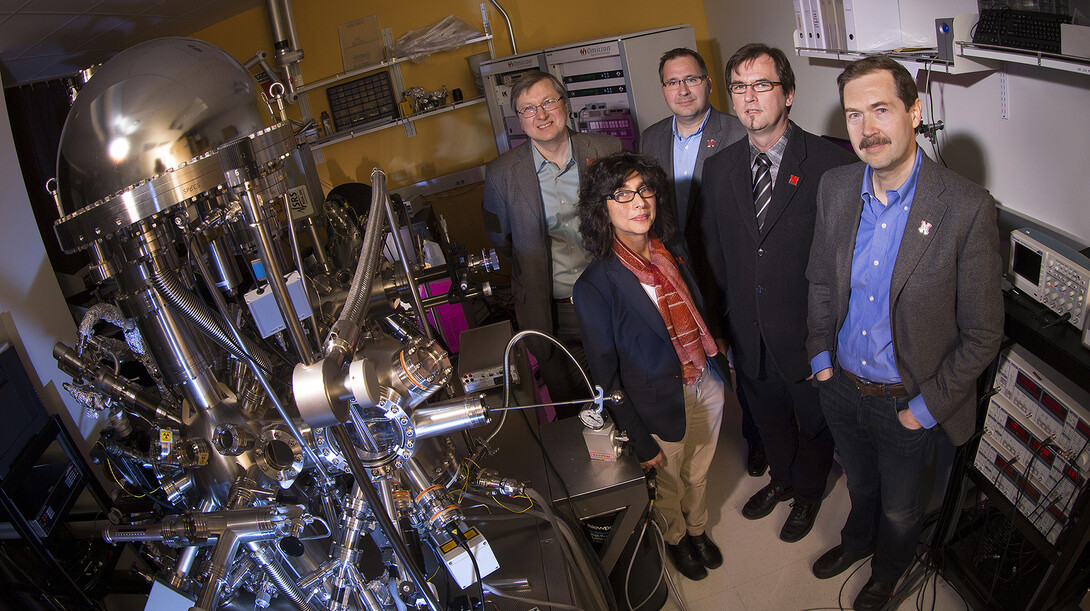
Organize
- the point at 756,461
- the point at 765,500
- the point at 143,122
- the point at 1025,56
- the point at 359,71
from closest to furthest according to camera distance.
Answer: the point at 143,122 < the point at 1025,56 < the point at 765,500 < the point at 756,461 < the point at 359,71

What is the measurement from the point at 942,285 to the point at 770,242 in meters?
0.51

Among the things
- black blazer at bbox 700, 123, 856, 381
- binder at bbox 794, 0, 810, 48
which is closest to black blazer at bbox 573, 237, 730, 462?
black blazer at bbox 700, 123, 856, 381

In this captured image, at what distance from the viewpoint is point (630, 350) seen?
6.54 feet

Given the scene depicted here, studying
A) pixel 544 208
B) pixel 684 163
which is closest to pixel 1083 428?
pixel 684 163

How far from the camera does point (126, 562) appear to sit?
2627mm

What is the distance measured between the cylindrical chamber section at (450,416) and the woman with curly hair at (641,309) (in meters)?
0.68

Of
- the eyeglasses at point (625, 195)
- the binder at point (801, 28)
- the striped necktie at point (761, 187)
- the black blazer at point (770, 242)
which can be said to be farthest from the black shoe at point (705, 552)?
the binder at point (801, 28)

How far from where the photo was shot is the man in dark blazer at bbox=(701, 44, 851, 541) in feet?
6.59

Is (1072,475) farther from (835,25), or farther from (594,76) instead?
(594,76)

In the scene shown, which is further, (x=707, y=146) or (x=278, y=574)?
(x=707, y=146)

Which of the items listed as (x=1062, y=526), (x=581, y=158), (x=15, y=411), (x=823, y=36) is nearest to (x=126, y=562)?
(x=15, y=411)

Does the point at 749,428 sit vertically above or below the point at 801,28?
below

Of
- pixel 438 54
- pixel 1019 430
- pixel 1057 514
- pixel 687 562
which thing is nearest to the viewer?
pixel 1057 514

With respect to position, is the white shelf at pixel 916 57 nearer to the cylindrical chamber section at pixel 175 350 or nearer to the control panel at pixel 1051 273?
the control panel at pixel 1051 273
